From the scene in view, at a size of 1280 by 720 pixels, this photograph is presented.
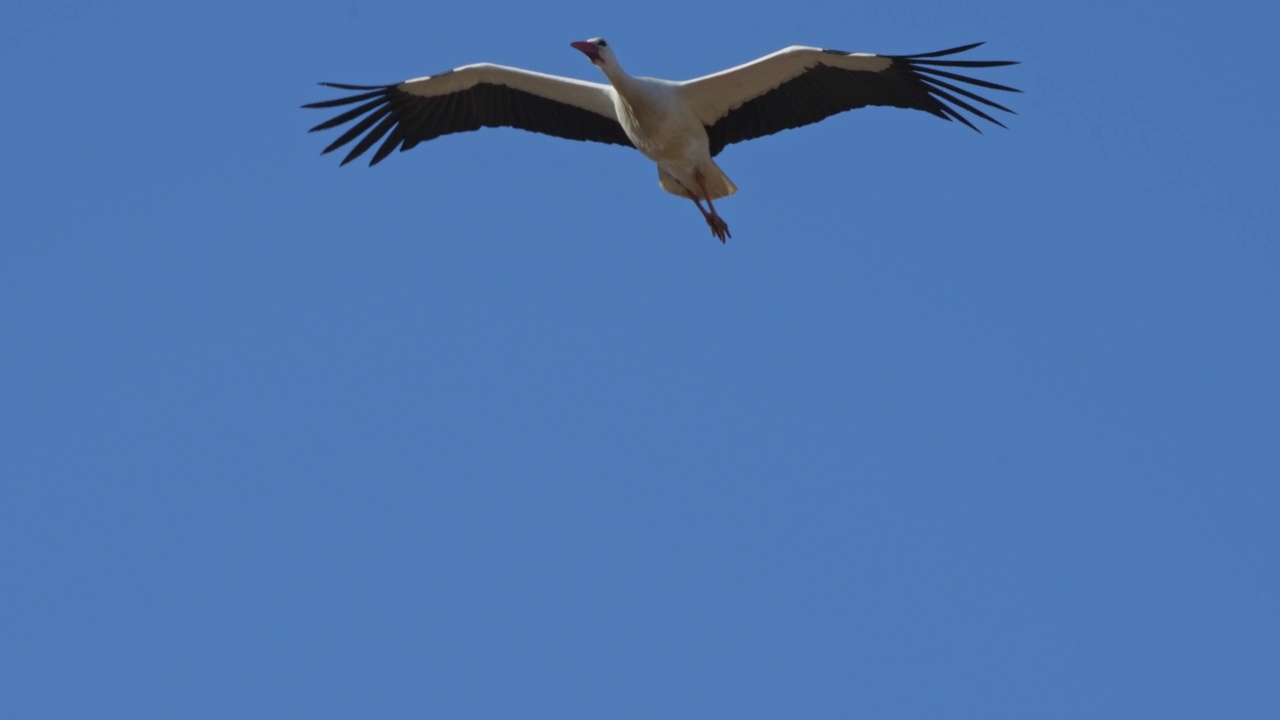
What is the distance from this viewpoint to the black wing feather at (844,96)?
12.7 metres

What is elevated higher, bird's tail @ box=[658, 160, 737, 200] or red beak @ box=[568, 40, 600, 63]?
red beak @ box=[568, 40, 600, 63]

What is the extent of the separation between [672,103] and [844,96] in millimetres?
1227

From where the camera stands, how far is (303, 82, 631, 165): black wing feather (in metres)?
13.8

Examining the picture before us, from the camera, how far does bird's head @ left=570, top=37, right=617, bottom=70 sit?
43.0 feet

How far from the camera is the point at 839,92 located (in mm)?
13367

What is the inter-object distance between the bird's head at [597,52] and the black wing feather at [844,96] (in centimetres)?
98

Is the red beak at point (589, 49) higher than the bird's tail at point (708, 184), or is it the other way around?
the red beak at point (589, 49)

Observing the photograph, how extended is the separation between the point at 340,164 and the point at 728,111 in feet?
9.16

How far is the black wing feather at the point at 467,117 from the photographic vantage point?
13.8 m

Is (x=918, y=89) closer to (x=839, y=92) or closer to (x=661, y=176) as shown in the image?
(x=839, y=92)

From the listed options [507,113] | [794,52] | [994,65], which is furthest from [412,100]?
[994,65]

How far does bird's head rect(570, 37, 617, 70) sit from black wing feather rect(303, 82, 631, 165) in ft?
3.17

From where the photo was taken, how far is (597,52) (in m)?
13.1

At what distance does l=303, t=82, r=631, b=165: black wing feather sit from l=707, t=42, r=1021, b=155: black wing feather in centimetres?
108
